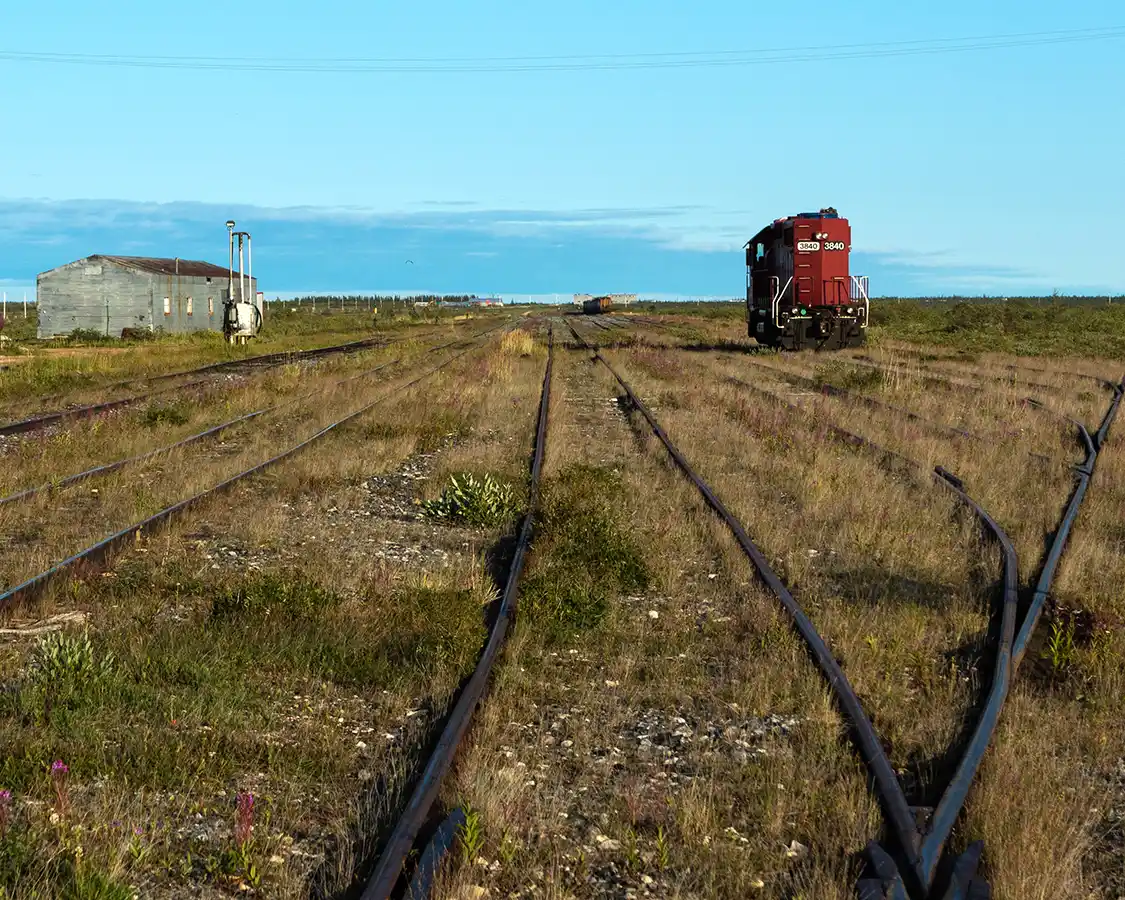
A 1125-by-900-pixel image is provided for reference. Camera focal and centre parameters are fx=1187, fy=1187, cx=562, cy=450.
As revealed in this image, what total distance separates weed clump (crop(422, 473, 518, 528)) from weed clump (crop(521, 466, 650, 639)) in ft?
1.34

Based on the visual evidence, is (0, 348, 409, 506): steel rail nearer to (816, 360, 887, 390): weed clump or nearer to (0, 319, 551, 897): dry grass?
(0, 319, 551, 897): dry grass

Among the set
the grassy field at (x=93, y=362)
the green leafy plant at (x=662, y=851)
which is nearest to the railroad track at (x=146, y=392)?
the grassy field at (x=93, y=362)

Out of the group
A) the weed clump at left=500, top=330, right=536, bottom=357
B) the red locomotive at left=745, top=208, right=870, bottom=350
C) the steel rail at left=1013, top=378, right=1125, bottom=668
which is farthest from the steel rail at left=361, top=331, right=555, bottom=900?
the weed clump at left=500, top=330, right=536, bottom=357

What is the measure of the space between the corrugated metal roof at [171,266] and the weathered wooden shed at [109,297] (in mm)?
97

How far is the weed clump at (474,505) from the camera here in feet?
35.4

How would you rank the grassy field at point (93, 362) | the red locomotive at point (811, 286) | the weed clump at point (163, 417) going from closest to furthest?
the weed clump at point (163, 417) → the grassy field at point (93, 362) → the red locomotive at point (811, 286)

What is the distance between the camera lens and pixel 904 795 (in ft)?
15.6

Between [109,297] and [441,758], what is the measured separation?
209 feet

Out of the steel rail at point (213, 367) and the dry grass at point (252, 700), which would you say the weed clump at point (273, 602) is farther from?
the steel rail at point (213, 367)

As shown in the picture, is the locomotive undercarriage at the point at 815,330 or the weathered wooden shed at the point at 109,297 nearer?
the locomotive undercarriage at the point at 815,330

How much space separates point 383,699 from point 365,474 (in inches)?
299

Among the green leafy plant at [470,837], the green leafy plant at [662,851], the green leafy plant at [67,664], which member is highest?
the green leafy plant at [67,664]

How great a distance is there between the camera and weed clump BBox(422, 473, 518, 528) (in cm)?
1080

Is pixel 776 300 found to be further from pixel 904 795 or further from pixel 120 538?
pixel 904 795
